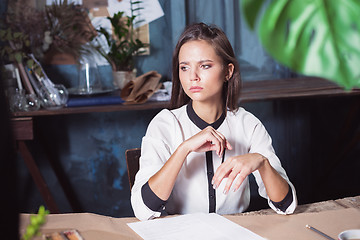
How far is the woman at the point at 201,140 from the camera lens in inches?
51.6

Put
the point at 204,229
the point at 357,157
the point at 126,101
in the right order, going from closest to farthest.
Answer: the point at 204,229
the point at 126,101
the point at 357,157

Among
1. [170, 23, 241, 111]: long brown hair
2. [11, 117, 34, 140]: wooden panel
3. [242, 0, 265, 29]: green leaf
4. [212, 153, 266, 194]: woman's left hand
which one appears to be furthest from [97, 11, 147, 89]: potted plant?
[242, 0, 265, 29]: green leaf

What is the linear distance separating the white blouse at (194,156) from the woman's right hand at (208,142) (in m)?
0.17

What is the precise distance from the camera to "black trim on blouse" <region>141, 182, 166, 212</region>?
1256 mm

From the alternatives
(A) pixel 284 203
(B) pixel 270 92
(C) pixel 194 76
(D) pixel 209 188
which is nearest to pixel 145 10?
(B) pixel 270 92

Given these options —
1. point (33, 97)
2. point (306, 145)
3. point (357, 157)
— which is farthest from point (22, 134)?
point (357, 157)

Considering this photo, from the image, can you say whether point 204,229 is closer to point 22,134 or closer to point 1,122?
point 1,122

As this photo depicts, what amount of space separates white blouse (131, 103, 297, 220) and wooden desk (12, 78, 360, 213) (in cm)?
78

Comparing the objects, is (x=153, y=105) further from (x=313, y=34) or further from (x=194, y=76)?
(x=313, y=34)

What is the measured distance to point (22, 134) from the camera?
7.23ft

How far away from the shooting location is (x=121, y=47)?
2639 millimetres

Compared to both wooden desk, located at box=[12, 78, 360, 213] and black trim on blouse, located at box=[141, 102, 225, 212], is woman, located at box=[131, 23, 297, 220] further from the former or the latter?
wooden desk, located at box=[12, 78, 360, 213]

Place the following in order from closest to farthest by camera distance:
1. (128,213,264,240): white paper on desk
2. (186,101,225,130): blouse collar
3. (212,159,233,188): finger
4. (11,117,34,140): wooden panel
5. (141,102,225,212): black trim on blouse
Result: (128,213,264,240): white paper on desk < (212,159,233,188): finger < (141,102,225,212): black trim on blouse < (186,101,225,130): blouse collar < (11,117,34,140): wooden panel

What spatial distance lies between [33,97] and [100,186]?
82cm
